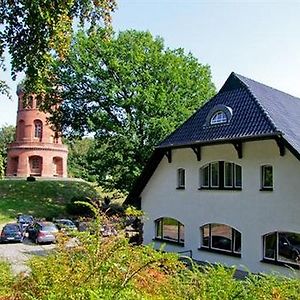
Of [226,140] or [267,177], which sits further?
[226,140]

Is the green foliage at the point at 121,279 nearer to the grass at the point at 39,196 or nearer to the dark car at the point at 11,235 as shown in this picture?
the dark car at the point at 11,235

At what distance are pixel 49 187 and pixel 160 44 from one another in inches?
768

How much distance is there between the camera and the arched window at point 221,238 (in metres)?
15.2

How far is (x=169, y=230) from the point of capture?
60.0 feet

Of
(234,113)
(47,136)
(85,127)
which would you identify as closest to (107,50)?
(85,127)

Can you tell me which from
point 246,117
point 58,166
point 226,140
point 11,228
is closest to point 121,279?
point 226,140

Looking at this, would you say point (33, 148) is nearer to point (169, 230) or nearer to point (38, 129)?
point (38, 129)

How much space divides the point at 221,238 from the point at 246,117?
A: 5004 mm

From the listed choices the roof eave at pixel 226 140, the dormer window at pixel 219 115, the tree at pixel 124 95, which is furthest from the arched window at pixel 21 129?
the dormer window at pixel 219 115

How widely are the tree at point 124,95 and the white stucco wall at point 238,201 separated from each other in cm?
902

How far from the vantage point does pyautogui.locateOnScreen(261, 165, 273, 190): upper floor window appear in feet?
46.9

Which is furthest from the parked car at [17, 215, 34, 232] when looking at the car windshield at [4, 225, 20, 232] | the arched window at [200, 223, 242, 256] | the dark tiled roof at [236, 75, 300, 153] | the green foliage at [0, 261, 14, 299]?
the green foliage at [0, 261, 14, 299]

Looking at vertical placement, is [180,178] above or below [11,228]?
above

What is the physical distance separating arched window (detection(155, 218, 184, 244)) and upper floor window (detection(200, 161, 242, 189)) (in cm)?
241
